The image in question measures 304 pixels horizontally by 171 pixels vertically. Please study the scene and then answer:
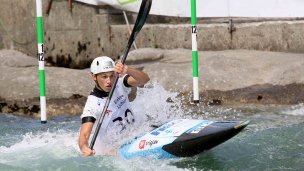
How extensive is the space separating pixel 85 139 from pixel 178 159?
0.85m

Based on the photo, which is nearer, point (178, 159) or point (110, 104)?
point (178, 159)

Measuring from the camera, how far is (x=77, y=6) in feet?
43.5

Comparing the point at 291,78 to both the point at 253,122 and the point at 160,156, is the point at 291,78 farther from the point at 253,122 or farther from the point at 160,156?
the point at 160,156

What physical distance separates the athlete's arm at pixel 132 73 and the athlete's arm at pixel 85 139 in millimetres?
549


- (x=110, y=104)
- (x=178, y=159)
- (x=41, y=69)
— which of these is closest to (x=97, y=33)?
(x=41, y=69)

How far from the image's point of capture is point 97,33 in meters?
13.2

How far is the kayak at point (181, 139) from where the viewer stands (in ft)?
22.5

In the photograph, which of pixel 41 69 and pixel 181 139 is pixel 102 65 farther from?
pixel 41 69

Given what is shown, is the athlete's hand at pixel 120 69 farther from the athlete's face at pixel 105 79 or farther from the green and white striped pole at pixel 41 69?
the green and white striped pole at pixel 41 69

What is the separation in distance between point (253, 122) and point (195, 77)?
1097 millimetres

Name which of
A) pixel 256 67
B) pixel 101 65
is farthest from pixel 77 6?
pixel 101 65

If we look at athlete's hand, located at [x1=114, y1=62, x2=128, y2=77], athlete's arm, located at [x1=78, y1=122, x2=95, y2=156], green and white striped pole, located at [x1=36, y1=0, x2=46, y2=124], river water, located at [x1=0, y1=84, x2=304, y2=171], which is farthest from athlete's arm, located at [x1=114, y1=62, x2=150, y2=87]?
green and white striped pole, located at [x1=36, y1=0, x2=46, y2=124]

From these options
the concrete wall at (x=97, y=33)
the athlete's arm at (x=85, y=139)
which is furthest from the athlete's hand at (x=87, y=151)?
the concrete wall at (x=97, y=33)

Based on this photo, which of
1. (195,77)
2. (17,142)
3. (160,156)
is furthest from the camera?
(195,77)
